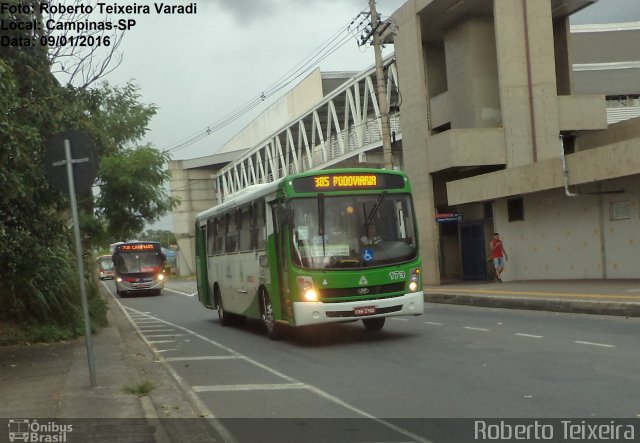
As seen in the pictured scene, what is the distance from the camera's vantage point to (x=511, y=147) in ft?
86.5

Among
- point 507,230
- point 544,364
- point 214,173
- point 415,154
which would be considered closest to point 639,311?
point 544,364

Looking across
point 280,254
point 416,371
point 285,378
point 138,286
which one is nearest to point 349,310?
point 280,254

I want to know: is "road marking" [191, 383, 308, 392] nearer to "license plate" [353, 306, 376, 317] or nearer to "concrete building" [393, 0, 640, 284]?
"license plate" [353, 306, 376, 317]

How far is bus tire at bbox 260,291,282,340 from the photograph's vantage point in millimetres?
13920

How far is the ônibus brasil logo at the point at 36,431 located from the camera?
621 centimetres

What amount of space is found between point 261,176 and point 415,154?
1306 inches

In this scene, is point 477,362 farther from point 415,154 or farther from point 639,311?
point 415,154

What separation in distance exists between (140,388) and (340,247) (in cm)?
489

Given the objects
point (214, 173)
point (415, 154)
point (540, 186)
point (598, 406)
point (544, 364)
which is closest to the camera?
point (598, 406)

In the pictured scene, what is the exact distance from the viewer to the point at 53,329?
13977mm

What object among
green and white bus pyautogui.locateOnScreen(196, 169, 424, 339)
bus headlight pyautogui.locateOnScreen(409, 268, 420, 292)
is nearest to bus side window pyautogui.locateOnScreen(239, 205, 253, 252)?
green and white bus pyautogui.locateOnScreen(196, 169, 424, 339)

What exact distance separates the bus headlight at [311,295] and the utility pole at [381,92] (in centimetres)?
1272

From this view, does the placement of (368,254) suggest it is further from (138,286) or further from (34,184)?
(138,286)

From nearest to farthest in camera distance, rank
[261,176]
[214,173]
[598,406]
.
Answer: [598,406] → [261,176] → [214,173]
